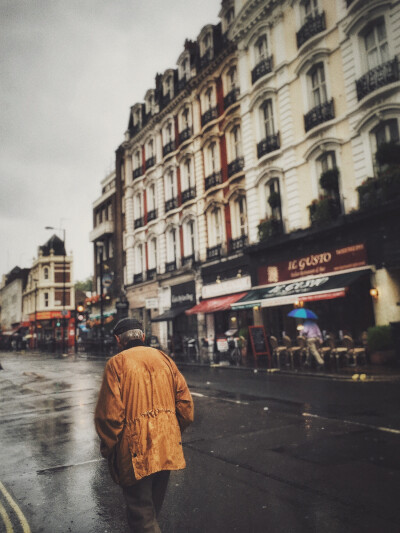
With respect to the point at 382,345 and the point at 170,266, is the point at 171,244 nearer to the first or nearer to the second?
the point at 170,266

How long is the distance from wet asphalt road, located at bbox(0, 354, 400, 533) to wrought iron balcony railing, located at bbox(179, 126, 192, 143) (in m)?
22.2

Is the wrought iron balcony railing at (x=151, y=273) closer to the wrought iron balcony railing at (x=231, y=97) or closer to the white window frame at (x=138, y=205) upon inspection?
the white window frame at (x=138, y=205)

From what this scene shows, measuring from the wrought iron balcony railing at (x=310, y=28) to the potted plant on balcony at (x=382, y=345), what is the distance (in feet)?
43.2

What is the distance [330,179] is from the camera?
678 inches

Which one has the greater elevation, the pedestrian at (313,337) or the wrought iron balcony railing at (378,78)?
the wrought iron balcony railing at (378,78)

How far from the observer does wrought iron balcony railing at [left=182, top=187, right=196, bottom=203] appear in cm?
2734

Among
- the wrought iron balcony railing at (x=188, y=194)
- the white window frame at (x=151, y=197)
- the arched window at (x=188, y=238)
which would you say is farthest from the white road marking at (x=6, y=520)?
the white window frame at (x=151, y=197)

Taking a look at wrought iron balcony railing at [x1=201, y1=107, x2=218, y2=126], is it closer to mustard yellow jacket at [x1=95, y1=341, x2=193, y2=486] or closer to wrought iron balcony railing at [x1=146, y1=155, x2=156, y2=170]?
wrought iron balcony railing at [x1=146, y1=155, x2=156, y2=170]

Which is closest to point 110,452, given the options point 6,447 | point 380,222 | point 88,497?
point 88,497

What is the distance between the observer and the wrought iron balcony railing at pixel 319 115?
17766 millimetres

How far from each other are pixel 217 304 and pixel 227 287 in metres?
1.30

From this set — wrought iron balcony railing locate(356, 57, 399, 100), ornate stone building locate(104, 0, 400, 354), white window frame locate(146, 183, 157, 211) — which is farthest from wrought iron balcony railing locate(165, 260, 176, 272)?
wrought iron balcony railing locate(356, 57, 399, 100)

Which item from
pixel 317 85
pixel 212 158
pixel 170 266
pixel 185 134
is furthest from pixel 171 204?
pixel 317 85

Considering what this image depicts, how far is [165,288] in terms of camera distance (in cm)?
3009
